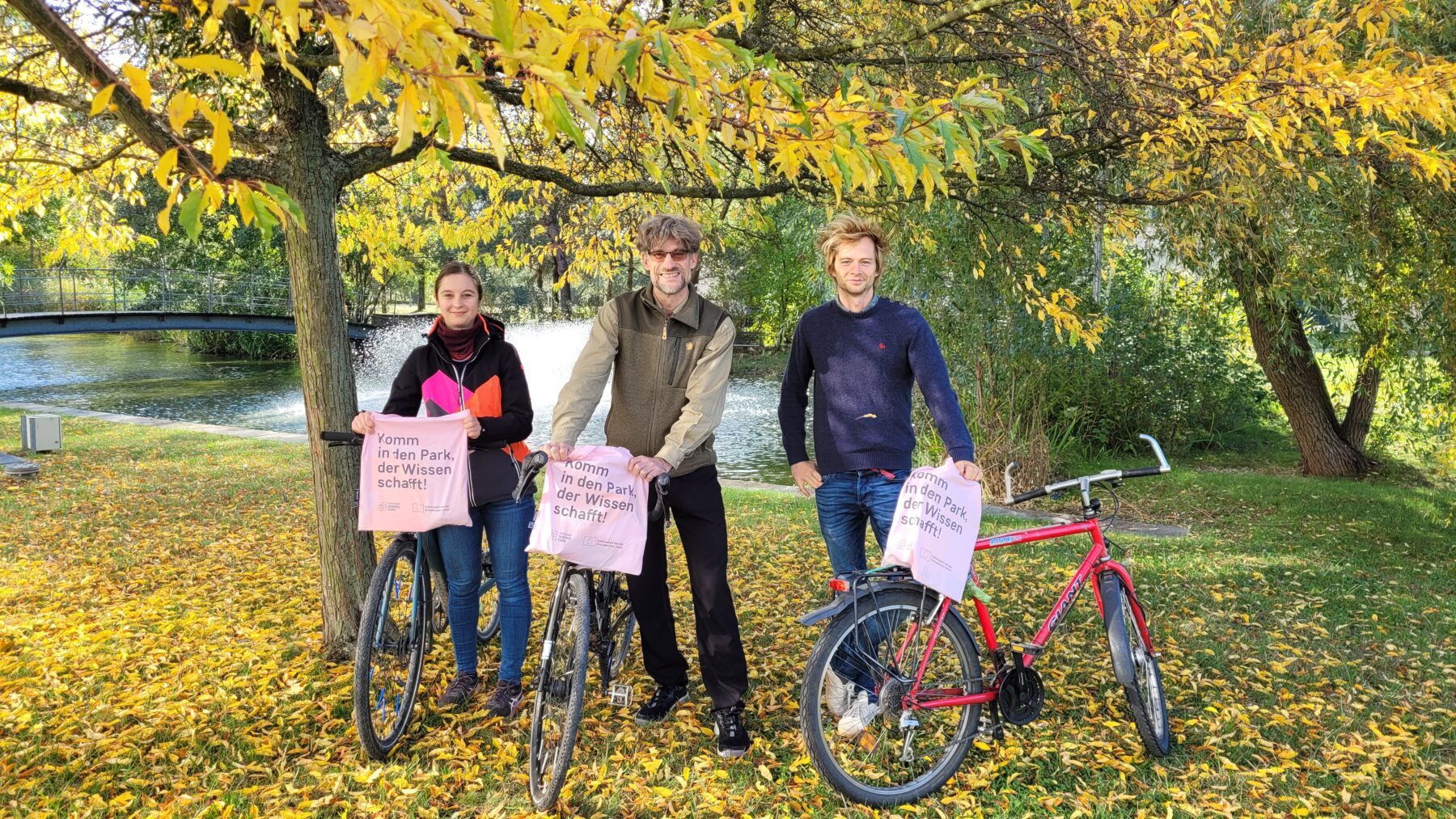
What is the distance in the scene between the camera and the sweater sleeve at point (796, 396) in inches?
142

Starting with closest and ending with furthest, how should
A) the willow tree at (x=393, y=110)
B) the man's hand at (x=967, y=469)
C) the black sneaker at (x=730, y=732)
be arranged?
the willow tree at (x=393, y=110)
the man's hand at (x=967, y=469)
the black sneaker at (x=730, y=732)

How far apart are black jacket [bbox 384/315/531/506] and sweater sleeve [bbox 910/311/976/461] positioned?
4.64ft

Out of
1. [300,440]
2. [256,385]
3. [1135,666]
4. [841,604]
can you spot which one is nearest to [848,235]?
[841,604]

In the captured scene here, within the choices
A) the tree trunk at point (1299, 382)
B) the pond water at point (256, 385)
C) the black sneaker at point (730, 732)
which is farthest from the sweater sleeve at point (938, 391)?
the pond water at point (256, 385)

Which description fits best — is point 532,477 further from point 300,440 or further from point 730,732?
point 300,440

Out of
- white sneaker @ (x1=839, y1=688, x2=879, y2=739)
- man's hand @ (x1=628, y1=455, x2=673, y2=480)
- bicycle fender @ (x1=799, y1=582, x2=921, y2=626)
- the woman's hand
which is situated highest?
the woman's hand

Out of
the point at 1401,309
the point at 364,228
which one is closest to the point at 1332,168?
the point at 1401,309

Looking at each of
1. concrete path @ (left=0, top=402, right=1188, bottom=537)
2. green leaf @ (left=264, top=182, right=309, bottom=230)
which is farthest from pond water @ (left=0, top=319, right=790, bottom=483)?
green leaf @ (left=264, top=182, right=309, bottom=230)

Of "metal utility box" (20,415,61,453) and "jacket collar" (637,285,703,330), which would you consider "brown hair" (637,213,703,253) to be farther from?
"metal utility box" (20,415,61,453)

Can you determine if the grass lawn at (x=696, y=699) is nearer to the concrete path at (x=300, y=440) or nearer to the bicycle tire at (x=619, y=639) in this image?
the bicycle tire at (x=619, y=639)

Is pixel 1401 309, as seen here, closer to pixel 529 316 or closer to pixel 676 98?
pixel 676 98

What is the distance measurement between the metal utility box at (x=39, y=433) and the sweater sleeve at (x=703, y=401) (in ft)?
33.0

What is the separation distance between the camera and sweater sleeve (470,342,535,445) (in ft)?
11.6

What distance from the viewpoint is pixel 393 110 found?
6.73m
